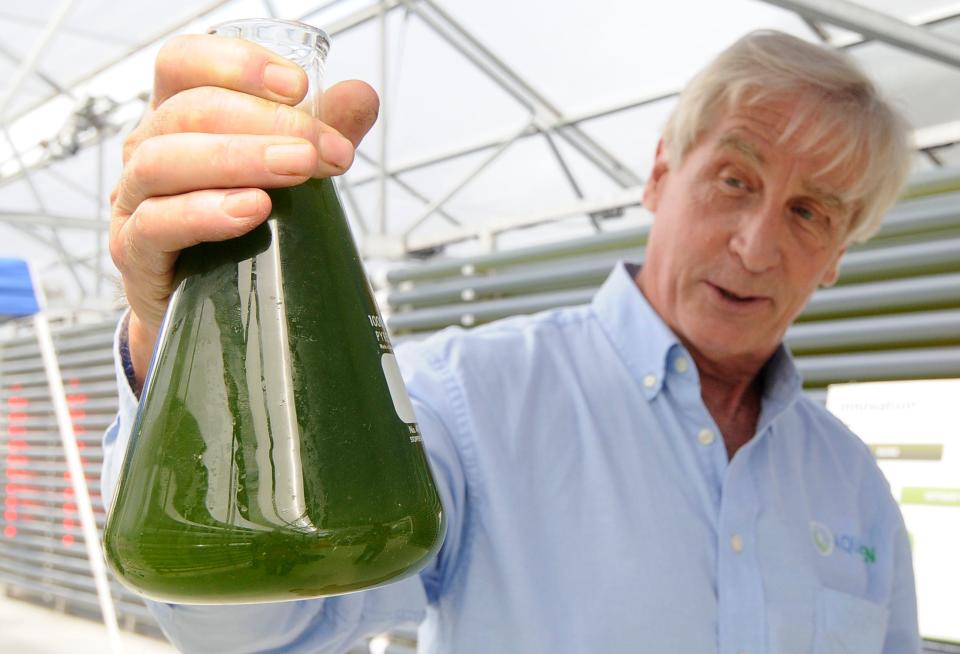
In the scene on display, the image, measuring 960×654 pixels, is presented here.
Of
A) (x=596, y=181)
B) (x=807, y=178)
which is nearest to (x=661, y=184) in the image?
(x=807, y=178)

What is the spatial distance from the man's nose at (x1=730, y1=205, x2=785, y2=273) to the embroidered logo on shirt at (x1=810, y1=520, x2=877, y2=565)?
36 cm

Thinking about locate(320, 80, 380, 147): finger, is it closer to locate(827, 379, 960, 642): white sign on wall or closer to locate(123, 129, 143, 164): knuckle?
locate(123, 129, 143, 164): knuckle

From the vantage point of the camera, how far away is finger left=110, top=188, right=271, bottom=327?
41 centimetres

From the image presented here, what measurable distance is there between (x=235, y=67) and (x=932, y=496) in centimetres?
167

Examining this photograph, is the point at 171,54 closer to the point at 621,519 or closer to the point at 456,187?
the point at 621,519

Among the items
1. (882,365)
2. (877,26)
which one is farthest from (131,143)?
(882,365)

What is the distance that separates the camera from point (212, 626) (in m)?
0.71

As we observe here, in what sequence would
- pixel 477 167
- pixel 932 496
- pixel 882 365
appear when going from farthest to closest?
pixel 477 167
pixel 882 365
pixel 932 496

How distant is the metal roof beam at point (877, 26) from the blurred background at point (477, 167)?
44 cm

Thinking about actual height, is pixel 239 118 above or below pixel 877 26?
below

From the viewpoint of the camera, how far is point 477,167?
4.75 metres

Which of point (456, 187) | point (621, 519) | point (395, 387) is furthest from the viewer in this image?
point (456, 187)

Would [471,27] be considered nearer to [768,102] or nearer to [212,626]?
[768,102]

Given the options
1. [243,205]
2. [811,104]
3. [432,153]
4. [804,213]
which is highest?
[432,153]
